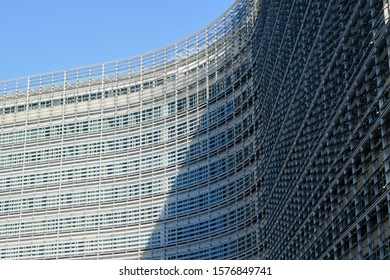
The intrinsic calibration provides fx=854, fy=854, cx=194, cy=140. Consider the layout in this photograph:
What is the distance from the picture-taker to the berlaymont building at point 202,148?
4525cm

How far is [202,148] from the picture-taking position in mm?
78875

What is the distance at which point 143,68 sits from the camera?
3396 inches

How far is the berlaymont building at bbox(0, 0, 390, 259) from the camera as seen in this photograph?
148 ft

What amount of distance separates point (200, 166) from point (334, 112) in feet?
118

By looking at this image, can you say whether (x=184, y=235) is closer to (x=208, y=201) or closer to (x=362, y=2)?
(x=208, y=201)

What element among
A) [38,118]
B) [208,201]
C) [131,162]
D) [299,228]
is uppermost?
[38,118]

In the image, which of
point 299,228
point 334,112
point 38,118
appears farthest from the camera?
point 38,118

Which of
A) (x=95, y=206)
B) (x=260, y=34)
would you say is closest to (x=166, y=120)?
(x=95, y=206)
